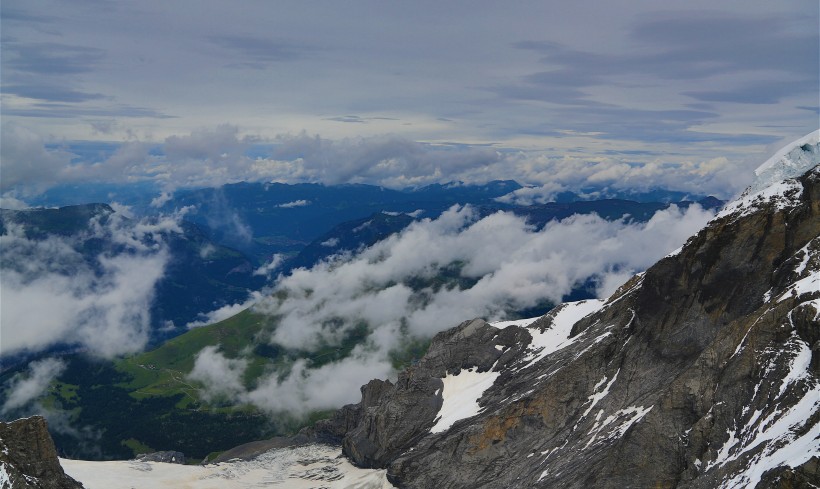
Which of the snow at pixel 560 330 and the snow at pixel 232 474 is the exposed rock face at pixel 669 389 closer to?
the snow at pixel 560 330

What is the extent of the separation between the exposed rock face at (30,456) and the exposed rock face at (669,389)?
256 feet

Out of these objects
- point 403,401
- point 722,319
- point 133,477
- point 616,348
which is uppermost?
point 722,319

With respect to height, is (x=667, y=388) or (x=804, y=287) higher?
(x=804, y=287)

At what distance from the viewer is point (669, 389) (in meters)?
99.4


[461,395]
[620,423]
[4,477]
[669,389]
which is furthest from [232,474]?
[669,389]

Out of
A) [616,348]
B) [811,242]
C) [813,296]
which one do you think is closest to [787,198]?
[811,242]

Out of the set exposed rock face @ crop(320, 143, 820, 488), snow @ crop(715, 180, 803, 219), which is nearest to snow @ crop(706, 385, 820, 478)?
exposed rock face @ crop(320, 143, 820, 488)

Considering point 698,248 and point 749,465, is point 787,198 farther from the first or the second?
point 749,465

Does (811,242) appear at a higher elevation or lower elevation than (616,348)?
higher

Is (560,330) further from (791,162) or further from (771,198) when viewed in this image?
(791,162)

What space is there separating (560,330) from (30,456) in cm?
13477

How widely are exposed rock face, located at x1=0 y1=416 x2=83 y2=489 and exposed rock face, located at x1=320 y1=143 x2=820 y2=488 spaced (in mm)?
78144

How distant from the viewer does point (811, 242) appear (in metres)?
96.9

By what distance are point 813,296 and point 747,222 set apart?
32.3 m
